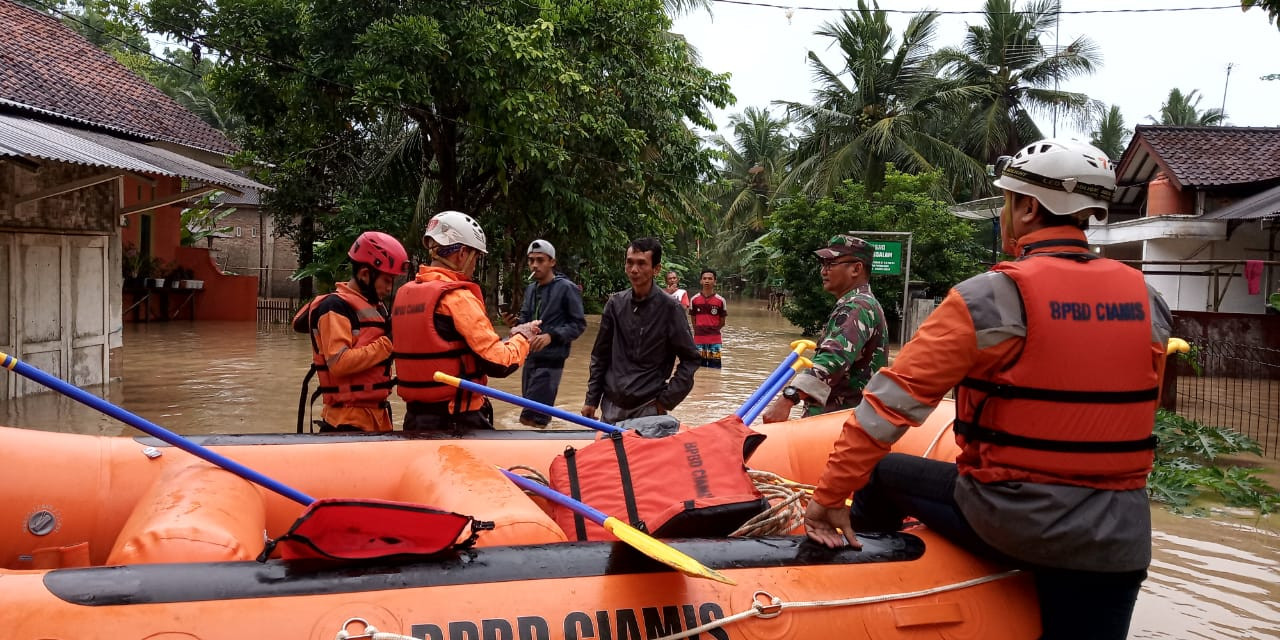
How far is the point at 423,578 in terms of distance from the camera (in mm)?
2188

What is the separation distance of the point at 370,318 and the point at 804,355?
74.9 inches

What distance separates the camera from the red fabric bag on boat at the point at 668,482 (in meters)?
2.77

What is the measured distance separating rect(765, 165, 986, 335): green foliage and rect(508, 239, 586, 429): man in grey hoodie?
12.2m

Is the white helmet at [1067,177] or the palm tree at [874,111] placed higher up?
the palm tree at [874,111]

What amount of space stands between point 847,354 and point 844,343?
0.05m

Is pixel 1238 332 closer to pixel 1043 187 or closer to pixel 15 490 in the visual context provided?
pixel 1043 187

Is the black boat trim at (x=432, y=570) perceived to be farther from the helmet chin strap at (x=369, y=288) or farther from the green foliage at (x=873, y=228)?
the green foliage at (x=873, y=228)

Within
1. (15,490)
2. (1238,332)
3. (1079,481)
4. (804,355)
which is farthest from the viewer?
(1238,332)

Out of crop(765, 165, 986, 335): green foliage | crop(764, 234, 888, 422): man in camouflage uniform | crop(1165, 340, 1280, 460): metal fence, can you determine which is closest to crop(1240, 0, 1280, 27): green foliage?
crop(1165, 340, 1280, 460): metal fence

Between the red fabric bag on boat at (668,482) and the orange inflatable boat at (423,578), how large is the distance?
0.85 ft

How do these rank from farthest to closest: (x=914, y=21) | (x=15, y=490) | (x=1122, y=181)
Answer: (x=914, y=21) < (x=1122, y=181) < (x=15, y=490)

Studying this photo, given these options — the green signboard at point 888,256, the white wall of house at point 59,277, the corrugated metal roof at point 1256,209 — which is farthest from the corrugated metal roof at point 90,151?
the corrugated metal roof at point 1256,209

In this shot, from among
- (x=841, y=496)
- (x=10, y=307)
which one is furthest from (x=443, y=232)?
(x=10, y=307)

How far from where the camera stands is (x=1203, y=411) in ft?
33.2
